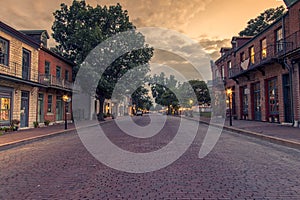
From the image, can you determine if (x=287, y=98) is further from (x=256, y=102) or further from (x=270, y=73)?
(x=256, y=102)

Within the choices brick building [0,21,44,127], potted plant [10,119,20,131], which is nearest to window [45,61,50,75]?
brick building [0,21,44,127]

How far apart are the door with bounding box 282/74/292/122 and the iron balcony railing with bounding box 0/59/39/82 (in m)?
19.2

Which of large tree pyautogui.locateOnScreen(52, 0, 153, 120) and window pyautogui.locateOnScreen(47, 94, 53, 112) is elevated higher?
large tree pyautogui.locateOnScreen(52, 0, 153, 120)

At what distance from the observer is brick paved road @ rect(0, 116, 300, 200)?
12.9 ft

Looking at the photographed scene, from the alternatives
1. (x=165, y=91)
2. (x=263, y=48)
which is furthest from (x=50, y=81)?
(x=165, y=91)

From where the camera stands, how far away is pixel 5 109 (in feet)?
52.2

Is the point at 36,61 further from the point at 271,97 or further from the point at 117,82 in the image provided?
the point at 271,97

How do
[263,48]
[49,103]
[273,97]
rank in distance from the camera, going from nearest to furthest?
1. [273,97]
2. [263,48]
3. [49,103]

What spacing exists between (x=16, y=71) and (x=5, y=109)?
2783 mm

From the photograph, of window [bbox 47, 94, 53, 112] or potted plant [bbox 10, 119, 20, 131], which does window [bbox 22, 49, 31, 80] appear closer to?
potted plant [bbox 10, 119, 20, 131]

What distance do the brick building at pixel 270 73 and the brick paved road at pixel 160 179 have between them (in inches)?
433

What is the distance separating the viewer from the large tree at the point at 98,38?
25922 millimetres

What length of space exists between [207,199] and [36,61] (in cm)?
1965

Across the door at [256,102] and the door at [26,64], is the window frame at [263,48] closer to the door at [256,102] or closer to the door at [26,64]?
the door at [256,102]
